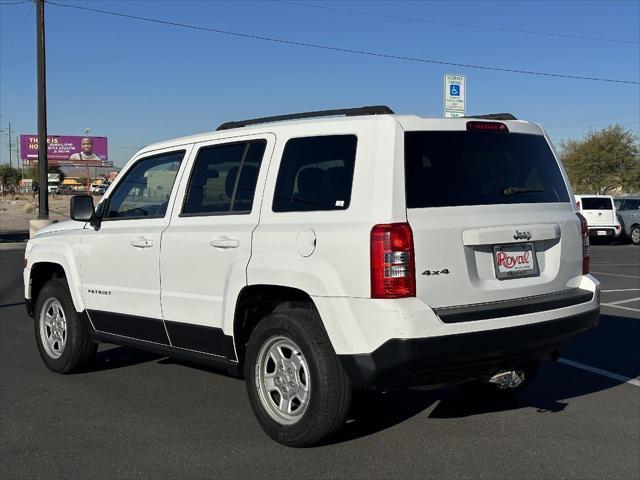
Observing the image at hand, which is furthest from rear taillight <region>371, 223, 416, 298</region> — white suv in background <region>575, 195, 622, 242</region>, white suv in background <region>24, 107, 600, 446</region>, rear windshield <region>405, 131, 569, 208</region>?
white suv in background <region>575, 195, 622, 242</region>

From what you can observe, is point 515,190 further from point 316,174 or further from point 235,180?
point 235,180

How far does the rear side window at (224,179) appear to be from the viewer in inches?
180

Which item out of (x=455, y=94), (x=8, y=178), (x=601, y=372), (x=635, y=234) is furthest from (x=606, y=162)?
(x=8, y=178)

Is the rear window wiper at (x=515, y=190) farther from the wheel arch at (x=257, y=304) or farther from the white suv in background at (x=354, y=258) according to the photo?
the wheel arch at (x=257, y=304)

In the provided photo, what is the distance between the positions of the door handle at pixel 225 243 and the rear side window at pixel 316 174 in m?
0.35

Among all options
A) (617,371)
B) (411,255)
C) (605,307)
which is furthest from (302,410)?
(605,307)

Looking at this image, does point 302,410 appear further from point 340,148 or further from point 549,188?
point 549,188

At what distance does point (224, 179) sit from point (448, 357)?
78.4 inches

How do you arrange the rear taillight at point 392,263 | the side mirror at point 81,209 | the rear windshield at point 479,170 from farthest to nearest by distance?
the side mirror at point 81,209, the rear windshield at point 479,170, the rear taillight at point 392,263

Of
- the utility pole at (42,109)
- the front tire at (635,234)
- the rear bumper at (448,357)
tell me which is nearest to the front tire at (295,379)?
the rear bumper at (448,357)

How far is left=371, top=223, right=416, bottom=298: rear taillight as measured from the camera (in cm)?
368

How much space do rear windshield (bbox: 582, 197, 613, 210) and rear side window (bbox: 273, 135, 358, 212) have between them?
21317 millimetres

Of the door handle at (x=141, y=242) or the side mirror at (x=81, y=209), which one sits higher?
the side mirror at (x=81, y=209)

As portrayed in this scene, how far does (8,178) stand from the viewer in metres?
111
